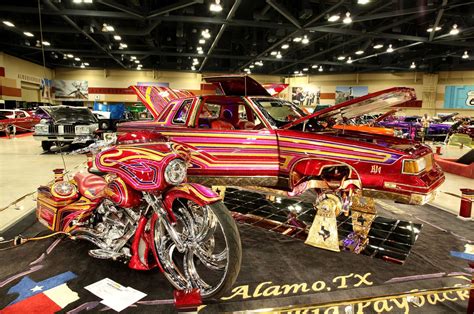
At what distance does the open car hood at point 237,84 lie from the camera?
13.9 ft

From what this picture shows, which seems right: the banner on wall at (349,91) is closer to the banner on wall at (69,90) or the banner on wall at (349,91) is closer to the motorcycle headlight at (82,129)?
the motorcycle headlight at (82,129)

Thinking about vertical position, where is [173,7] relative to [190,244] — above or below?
above

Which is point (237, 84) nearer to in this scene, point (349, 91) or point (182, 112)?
point (182, 112)

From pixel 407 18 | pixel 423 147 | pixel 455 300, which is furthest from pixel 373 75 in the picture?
pixel 455 300

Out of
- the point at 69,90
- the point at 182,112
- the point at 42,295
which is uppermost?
the point at 69,90

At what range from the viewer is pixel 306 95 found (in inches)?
966

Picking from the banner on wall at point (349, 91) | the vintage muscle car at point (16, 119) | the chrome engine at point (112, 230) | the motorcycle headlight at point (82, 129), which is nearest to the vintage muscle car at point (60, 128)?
the motorcycle headlight at point (82, 129)

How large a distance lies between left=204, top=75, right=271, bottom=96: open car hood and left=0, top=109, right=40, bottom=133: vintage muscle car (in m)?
12.3

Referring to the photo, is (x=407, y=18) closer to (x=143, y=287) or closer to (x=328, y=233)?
(x=328, y=233)

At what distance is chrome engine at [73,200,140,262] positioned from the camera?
2.30 meters

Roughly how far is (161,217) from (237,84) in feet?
10.3

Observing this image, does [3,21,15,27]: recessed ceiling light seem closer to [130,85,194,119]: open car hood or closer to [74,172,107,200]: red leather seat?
[130,85,194,119]: open car hood

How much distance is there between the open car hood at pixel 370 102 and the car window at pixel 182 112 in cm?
153

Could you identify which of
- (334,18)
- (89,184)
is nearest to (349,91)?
(334,18)
